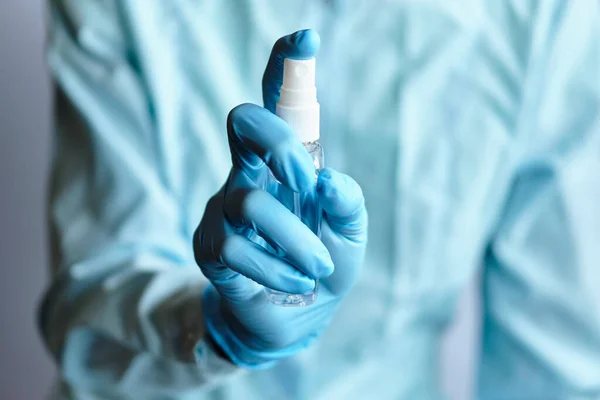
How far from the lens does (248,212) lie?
0.45 metres

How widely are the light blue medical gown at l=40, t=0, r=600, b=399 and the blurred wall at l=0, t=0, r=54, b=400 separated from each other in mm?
234

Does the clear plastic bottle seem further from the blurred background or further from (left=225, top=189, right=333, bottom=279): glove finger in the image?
the blurred background

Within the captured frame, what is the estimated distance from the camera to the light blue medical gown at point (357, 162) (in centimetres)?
70

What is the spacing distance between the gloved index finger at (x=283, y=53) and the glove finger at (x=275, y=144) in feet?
0.09

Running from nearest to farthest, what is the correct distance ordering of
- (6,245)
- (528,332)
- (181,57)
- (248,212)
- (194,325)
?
(248,212)
(194,325)
(181,57)
(528,332)
(6,245)

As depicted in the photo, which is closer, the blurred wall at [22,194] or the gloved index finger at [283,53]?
the gloved index finger at [283,53]

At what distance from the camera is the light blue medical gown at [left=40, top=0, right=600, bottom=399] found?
27.6 inches

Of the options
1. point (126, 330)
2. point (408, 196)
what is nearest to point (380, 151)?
point (408, 196)

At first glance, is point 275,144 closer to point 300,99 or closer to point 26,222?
point 300,99

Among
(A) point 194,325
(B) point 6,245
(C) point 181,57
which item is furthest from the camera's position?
(B) point 6,245

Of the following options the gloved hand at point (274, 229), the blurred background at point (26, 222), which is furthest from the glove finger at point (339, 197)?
the blurred background at point (26, 222)

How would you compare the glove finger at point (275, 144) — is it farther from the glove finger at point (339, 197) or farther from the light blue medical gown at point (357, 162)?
the light blue medical gown at point (357, 162)

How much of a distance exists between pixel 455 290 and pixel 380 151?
0.17 meters

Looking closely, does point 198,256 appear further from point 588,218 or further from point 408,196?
point 588,218
